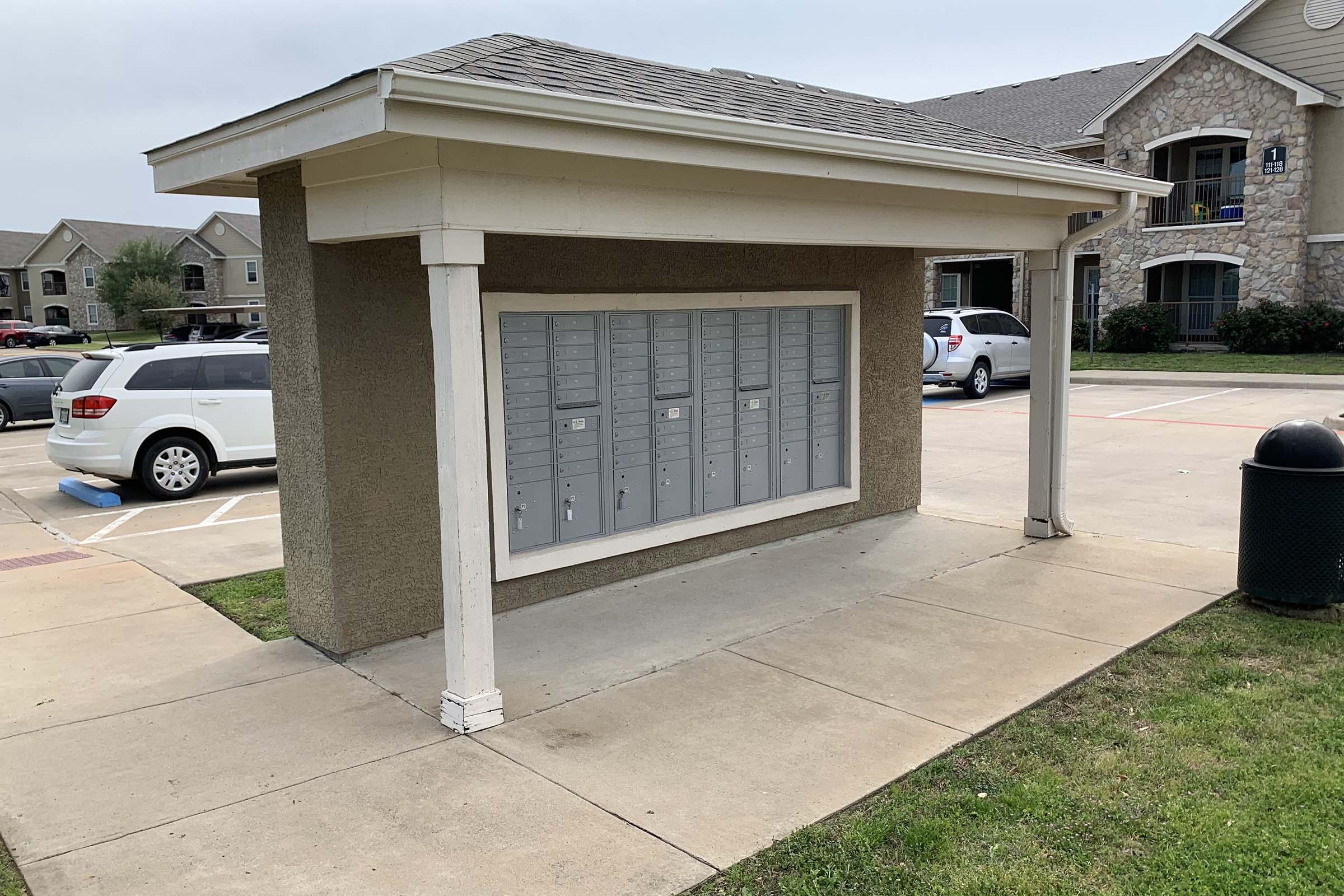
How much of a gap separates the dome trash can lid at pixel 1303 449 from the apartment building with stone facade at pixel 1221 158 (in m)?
20.9

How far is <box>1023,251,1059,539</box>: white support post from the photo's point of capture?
8562mm

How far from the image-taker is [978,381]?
20375 mm

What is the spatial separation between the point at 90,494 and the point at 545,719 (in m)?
8.88

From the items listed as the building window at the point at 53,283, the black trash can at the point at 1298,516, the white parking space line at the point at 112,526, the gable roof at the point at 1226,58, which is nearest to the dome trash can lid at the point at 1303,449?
the black trash can at the point at 1298,516

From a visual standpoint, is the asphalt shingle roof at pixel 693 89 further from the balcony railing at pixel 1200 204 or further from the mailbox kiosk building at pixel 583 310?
the balcony railing at pixel 1200 204

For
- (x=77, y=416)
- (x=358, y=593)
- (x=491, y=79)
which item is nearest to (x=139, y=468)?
(x=77, y=416)

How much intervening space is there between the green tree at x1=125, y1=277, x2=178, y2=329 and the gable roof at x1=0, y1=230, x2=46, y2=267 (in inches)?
687

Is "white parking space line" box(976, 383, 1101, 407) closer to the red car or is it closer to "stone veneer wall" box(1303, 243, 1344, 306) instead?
"stone veneer wall" box(1303, 243, 1344, 306)

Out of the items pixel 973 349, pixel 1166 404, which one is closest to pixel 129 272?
pixel 973 349

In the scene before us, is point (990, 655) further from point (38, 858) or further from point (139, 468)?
point (139, 468)

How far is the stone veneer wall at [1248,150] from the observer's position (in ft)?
81.3

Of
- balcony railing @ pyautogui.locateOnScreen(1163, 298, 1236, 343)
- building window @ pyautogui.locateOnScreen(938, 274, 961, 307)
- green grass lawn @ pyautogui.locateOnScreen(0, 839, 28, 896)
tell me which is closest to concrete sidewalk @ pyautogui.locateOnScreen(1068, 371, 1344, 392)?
balcony railing @ pyautogui.locateOnScreen(1163, 298, 1236, 343)

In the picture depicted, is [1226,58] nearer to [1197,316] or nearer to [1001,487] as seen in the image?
[1197,316]

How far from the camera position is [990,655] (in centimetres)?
596
